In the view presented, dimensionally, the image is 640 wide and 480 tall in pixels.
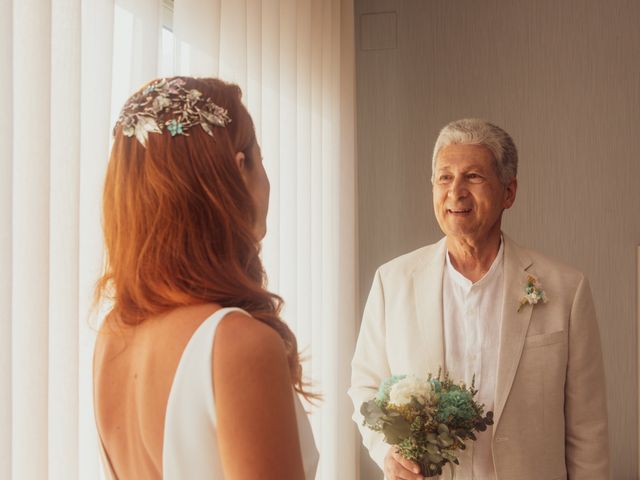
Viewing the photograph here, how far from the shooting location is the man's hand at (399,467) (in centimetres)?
191

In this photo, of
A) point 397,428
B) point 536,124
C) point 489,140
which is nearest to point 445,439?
point 397,428

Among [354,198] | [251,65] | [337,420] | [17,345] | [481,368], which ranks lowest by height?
[337,420]

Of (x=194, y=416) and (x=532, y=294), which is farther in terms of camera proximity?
(x=532, y=294)

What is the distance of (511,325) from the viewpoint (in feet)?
6.93

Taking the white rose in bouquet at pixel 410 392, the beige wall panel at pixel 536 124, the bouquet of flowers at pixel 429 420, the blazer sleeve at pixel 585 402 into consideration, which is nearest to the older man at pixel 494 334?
the blazer sleeve at pixel 585 402

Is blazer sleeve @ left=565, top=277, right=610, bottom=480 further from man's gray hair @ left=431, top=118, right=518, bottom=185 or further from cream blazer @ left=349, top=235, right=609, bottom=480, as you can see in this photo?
man's gray hair @ left=431, top=118, right=518, bottom=185

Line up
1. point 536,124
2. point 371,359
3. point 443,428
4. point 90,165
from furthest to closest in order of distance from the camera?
point 536,124
point 371,359
point 443,428
point 90,165

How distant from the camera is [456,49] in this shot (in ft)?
12.8

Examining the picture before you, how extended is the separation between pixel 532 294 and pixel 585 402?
0.39m

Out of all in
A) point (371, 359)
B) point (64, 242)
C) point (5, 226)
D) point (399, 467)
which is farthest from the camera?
point (371, 359)

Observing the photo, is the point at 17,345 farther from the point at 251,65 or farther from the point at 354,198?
the point at 354,198

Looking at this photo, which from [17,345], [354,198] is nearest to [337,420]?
[354,198]

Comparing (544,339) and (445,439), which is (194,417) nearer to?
(445,439)

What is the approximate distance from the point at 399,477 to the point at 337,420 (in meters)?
1.37
